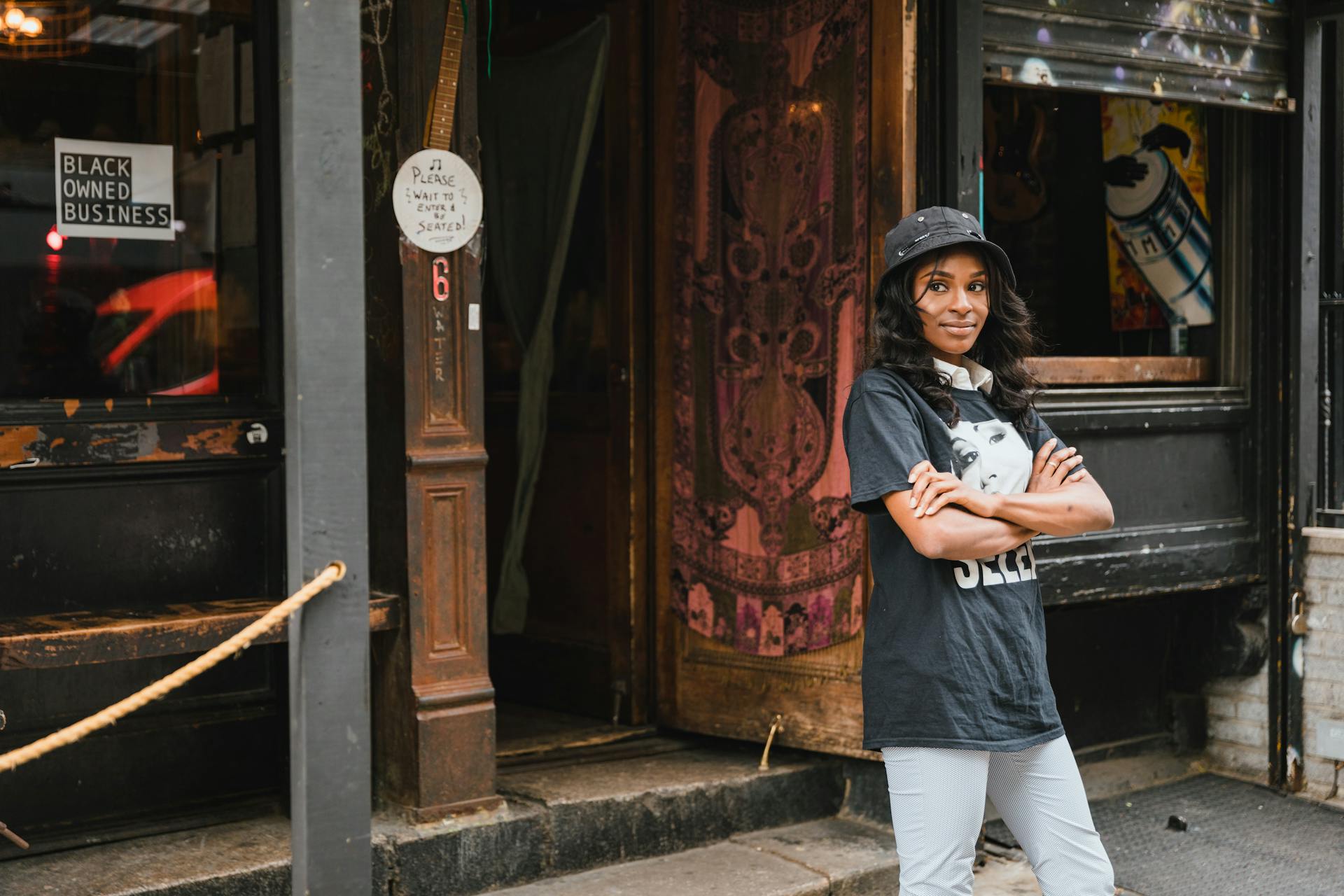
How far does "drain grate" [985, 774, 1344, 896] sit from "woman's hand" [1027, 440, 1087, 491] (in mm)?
2002

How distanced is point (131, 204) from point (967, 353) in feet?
8.20

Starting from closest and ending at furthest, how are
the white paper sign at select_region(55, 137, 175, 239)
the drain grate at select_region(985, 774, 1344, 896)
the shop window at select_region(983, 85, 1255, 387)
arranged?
the white paper sign at select_region(55, 137, 175, 239) → the drain grate at select_region(985, 774, 1344, 896) → the shop window at select_region(983, 85, 1255, 387)

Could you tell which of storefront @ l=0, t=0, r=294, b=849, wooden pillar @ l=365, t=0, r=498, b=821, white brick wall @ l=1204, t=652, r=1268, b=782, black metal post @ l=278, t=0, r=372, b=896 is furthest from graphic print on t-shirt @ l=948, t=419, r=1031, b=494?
white brick wall @ l=1204, t=652, r=1268, b=782

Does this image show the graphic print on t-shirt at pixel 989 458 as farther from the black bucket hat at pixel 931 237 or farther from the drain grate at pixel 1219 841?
the drain grate at pixel 1219 841

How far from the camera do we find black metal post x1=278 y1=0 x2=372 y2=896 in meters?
2.51

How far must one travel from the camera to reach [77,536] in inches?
159

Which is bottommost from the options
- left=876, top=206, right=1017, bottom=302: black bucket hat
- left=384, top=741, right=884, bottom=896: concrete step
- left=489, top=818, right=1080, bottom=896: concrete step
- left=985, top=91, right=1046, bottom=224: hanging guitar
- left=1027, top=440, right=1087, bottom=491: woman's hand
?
left=489, top=818, right=1080, bottom=896: concrete step

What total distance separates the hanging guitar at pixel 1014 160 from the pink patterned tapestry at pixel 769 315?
34.2 inches

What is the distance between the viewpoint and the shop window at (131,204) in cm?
403

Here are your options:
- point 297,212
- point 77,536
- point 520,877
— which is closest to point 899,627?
point 297,212

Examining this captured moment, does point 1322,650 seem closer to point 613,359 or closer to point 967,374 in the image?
point 613,359

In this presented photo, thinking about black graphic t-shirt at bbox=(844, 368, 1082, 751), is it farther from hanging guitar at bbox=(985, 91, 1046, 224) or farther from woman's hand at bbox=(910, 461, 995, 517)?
hanging guitar at bbox=(985, 91, 1046, 224)

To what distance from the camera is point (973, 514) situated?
2965 mm

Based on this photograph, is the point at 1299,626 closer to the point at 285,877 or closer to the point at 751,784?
the point at 751,784
